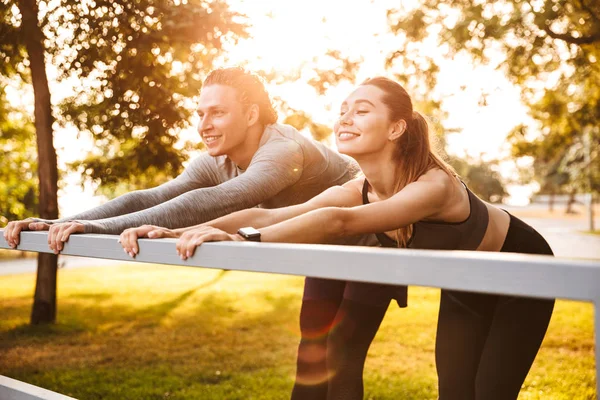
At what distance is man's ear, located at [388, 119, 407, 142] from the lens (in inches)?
93.4

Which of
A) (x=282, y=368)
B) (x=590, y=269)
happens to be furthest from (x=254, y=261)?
(x=282, y=368)

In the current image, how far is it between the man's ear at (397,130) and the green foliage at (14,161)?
A: 8824 millimetres

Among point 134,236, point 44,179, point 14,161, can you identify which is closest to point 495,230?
point 134,236

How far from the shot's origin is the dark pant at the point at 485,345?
2.23 metres

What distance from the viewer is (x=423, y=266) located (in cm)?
122

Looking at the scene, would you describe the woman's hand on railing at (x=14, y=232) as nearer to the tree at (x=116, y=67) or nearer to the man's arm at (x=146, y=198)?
the man's arm at (x=146, y=198)

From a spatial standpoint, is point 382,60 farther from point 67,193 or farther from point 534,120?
point 67,193

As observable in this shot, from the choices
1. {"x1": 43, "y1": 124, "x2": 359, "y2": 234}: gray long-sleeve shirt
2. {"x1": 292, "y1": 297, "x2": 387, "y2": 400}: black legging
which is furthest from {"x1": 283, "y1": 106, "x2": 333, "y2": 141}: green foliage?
{"x1": 292, "y1": 297, "x2": 387, "y2": 400}: black legging

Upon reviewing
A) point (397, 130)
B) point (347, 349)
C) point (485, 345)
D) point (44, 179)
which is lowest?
point (347, 349)

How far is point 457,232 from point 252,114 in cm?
116

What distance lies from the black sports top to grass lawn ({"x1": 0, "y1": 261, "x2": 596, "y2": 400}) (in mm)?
2958

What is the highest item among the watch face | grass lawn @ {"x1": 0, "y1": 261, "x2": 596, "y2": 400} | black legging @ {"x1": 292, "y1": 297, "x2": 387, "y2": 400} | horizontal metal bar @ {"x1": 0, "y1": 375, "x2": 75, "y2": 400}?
the watch face

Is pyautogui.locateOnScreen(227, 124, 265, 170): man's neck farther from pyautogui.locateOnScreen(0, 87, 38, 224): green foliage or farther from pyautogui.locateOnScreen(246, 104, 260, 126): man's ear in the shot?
pyautogui.locateOnScreen(0, 87, 38, 224): green foliage

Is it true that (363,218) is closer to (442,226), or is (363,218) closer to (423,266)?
(442,226)
